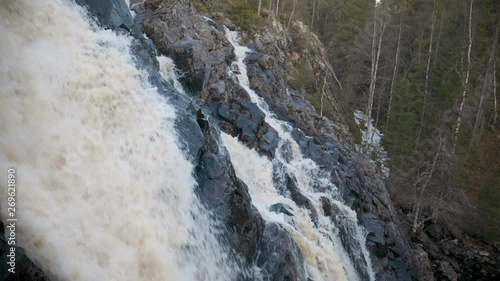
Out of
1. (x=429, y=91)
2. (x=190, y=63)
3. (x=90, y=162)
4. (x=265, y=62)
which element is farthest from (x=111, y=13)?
(x=429, y=91)

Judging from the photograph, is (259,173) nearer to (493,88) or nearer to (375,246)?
(375,246)

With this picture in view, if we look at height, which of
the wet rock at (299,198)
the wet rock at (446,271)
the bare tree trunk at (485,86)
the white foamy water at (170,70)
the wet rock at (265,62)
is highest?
the bare tree trunk at (485,86)

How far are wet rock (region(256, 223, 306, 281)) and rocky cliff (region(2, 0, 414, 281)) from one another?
0.03m

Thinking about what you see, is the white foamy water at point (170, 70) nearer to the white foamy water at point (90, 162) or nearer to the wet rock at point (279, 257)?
the white foamy water at point (90, 162)

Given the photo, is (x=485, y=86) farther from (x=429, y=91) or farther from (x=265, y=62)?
(x=265, y=62)

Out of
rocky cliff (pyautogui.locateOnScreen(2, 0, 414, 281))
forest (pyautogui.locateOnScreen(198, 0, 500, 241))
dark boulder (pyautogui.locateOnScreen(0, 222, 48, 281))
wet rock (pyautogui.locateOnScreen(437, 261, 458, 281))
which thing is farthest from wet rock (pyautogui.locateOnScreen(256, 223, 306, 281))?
forest (pyautogui.locateOnScreen(198, 0, 500, 241))

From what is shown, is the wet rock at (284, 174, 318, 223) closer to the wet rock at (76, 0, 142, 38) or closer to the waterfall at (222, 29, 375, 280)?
the waterfall at (222, 29, 375, 280)

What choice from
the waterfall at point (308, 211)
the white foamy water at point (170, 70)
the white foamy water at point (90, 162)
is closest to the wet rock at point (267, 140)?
the waterfall at point (308, 211)

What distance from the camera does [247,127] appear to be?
51.7 ft

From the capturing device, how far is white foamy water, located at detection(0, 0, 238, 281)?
6.13 m

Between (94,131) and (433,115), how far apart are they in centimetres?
2195

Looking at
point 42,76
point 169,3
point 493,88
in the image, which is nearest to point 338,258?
point 42,76

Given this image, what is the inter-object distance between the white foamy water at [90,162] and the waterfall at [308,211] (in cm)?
399

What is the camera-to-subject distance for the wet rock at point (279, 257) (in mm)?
10508
